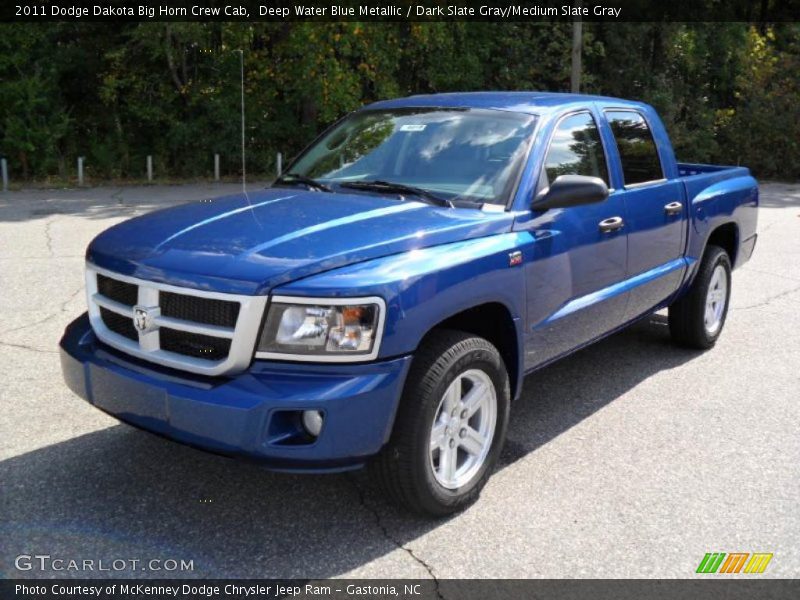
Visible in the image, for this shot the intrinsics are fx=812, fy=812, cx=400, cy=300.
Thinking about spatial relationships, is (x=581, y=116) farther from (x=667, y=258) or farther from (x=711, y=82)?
(x=711, y=82)

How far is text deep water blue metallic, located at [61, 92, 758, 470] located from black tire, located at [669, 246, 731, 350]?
4.41 feet

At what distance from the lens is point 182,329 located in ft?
10.3

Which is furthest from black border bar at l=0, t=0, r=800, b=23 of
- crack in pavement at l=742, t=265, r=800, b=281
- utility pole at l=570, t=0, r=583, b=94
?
crack in pavement at l=742, t=265, r=800, b=281

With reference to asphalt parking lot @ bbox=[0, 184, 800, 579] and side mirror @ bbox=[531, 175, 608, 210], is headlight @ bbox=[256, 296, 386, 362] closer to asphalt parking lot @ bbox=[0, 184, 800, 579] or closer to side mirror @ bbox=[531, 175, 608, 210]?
asphalt parking lot @ bbox=[0, 184, 800, 579]

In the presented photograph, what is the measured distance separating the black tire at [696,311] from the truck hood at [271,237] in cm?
268

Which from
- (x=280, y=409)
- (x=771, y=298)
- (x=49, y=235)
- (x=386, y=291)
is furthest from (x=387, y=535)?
(x=49, y=235)

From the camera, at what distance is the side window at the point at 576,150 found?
4.29 meters

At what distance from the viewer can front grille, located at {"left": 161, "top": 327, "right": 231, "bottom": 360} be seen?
3.09 m

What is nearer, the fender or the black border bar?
the fender

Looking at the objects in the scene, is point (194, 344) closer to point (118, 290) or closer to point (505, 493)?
point (118, 290)

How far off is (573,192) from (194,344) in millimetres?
1885

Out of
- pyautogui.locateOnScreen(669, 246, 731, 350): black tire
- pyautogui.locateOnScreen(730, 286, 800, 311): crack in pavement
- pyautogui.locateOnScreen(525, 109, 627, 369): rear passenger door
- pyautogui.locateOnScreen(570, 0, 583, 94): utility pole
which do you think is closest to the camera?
pyautogui.locateOnScreen(525, 109, 627, 369): rear passenger door

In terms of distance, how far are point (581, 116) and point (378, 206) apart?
1.59 metres

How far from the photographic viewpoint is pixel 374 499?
12.1ft
